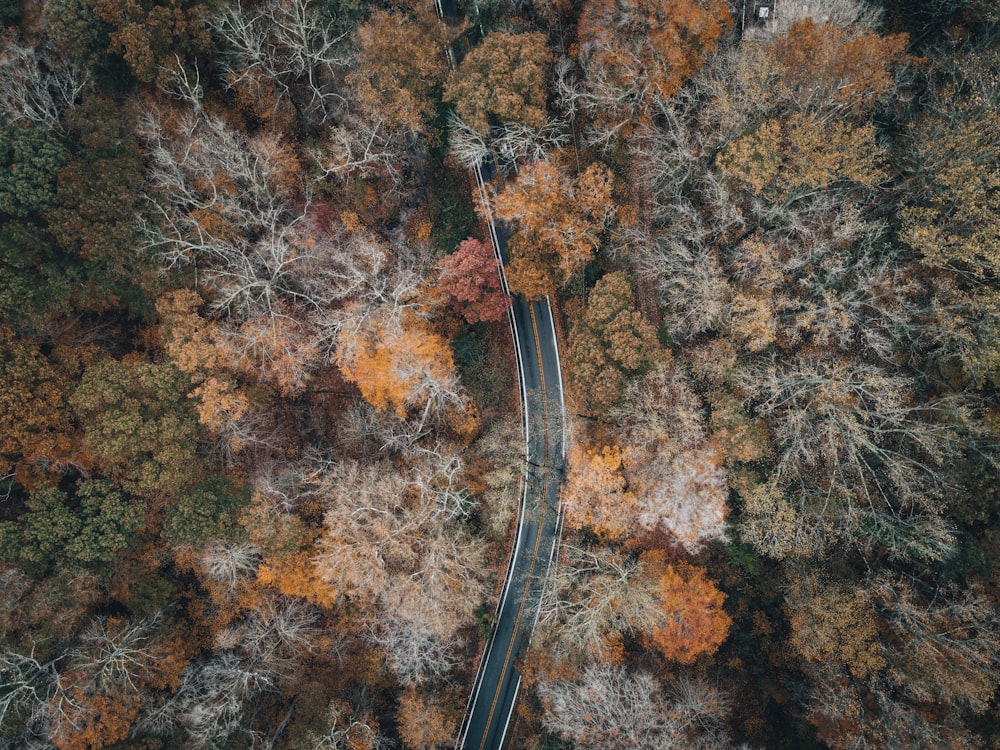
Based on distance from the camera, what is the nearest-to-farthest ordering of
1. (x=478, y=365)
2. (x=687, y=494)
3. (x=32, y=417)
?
(x=32, y=417), (x=687, y=494), (x=478, y=365)

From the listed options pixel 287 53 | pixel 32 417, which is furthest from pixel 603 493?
pixel 287 53

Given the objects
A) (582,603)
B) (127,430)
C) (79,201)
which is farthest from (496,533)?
(79,201)

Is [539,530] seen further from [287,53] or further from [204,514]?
[287,53]

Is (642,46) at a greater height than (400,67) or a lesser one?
lesser

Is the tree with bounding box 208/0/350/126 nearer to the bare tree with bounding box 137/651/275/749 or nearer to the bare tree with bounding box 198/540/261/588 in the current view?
the bare tree with bounding box 198/540/261/588

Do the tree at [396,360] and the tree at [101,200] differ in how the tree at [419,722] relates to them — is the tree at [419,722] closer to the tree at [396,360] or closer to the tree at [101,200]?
the tree at [396,360]

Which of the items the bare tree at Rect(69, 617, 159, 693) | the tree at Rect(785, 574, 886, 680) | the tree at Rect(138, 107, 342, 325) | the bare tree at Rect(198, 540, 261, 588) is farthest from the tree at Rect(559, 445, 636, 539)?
the bare tree at Rect(69, 617, 159, 693)

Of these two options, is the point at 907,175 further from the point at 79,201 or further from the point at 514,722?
the point at 79,201
